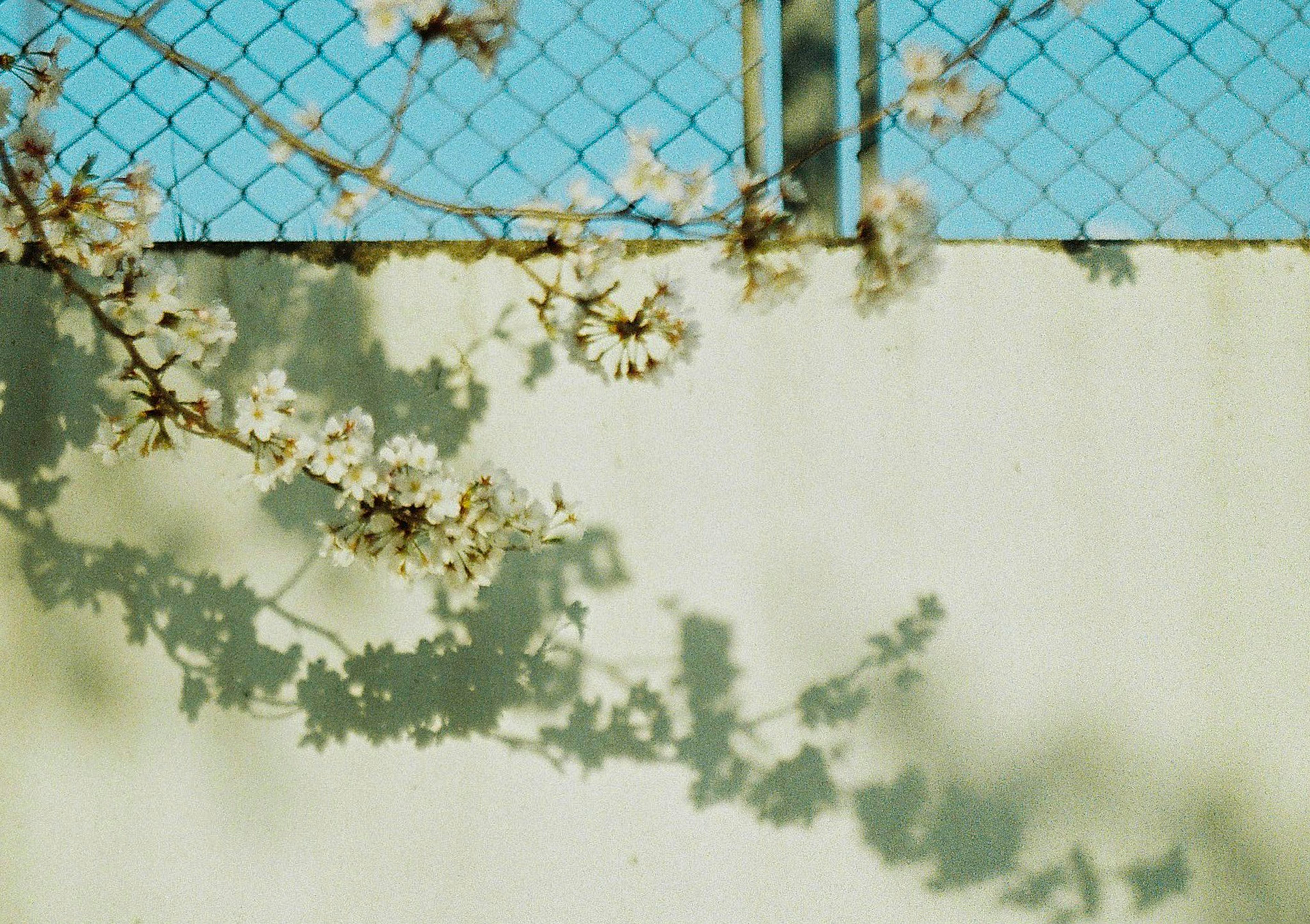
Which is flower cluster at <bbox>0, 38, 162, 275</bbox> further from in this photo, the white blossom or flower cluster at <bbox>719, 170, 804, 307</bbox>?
flower cluster at <bbox>719, 170, 804, 307</bbox>

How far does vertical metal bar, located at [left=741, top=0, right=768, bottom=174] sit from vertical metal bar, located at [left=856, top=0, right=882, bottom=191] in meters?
0.16

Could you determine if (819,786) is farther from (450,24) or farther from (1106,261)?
(450,24)

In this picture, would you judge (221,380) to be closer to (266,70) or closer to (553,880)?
(266,70)

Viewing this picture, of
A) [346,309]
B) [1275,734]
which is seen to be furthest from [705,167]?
[1275,734]

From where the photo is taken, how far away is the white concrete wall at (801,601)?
60.6 inches

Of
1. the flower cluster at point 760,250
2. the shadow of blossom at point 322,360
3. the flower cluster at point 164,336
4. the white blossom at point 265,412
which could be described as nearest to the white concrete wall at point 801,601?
the shadow of blossom at point 322,360

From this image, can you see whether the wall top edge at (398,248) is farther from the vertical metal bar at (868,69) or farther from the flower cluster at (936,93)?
the flower cluster at (936,93)

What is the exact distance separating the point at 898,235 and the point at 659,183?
1.02 ft

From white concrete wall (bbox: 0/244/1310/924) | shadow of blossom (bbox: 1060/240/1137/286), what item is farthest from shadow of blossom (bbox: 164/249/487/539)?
shadow of blossom (bbox: 1060/240/1137/286)

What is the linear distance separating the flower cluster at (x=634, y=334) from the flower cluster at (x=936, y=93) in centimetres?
39

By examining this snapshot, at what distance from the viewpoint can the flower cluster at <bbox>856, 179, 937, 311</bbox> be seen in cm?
132

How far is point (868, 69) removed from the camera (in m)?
1.70

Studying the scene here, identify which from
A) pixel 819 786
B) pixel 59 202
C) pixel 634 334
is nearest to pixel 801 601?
pixel 819 786

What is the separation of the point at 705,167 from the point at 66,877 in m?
1.35
